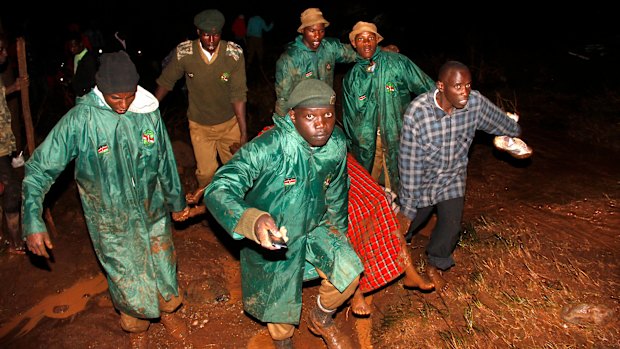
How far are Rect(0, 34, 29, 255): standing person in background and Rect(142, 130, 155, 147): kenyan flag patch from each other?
1.95m

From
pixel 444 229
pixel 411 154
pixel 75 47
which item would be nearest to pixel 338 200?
pixel 411 154

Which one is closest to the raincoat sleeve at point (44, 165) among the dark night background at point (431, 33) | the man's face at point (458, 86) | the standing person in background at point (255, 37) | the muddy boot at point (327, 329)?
the muddy boot at point (327, 329)

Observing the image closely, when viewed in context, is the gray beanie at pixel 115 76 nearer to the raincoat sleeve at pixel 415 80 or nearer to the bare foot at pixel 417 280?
the bare foot at pixel 417 280

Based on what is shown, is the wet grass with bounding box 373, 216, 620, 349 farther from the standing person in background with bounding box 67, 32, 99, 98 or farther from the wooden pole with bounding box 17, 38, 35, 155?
the standing person in background with bounding box 67, 32, 99, 98

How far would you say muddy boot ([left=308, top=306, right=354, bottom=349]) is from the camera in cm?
386

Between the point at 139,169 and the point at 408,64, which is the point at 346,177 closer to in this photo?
the point at 139,169

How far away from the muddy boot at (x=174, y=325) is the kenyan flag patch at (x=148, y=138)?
1.43m

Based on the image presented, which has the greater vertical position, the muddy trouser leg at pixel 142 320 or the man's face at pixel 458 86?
the man's face at pixel 458 86

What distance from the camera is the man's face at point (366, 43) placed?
5109mm

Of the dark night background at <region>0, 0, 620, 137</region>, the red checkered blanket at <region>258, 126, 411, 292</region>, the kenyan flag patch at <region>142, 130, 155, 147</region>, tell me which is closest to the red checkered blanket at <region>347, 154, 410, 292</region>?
the red checkered blanket at <region>258, 126, 411, 292</region>

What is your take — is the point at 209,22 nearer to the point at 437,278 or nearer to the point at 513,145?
the point at 513,145

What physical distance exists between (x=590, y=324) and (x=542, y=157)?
3.41 m

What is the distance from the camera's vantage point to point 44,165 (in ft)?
10.9

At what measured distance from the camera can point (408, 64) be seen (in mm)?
5145
